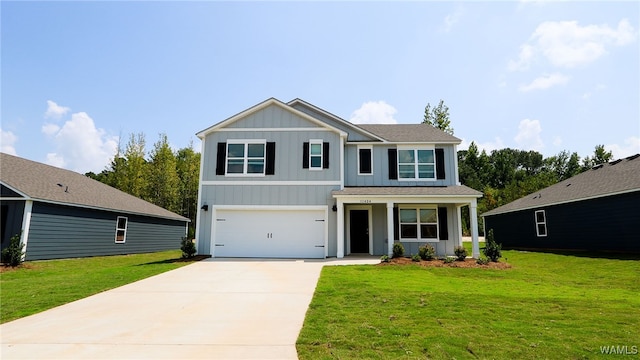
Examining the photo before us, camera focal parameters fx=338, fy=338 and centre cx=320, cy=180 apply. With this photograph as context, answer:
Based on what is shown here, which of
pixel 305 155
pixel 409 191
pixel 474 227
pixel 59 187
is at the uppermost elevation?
pixel 305 155

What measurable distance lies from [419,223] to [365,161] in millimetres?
3773

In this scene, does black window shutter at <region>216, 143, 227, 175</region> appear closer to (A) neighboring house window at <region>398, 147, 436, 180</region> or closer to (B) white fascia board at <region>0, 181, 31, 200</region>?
(B) white fascia board at <region>0, 181, 31, 200</region>

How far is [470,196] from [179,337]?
1204 centimetres

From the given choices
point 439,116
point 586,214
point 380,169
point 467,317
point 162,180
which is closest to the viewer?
point 467,317

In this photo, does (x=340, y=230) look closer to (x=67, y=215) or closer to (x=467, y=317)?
(x=467, y=317)

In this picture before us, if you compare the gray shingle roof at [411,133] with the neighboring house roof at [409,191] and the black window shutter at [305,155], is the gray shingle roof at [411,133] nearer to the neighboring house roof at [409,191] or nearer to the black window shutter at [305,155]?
the neighboring house roof at [409,191]

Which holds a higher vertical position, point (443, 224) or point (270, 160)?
point (270, 160)

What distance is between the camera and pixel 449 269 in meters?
11.1

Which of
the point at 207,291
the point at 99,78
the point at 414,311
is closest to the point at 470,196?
the point at 414,311

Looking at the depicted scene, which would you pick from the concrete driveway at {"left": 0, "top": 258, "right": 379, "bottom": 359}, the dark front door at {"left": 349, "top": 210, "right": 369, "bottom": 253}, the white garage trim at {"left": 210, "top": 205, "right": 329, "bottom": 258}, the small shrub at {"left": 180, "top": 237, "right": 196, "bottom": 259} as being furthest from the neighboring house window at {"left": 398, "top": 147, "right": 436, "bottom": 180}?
the small shrub at {"left": 180, "top": 237, "right": 196, "bottom": 259}

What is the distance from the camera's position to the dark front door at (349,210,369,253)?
15.8m

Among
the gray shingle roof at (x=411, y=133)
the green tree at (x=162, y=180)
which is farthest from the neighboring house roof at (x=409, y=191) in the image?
the green tree at (x=162, y=180)

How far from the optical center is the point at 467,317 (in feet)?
17.9

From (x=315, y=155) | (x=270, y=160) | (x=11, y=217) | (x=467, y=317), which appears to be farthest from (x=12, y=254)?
(x=467, y=317)
